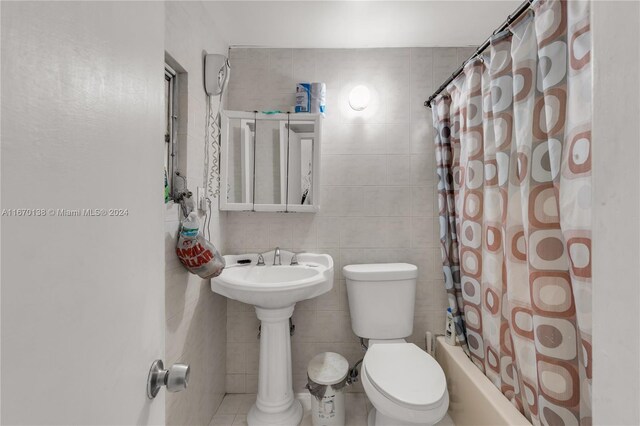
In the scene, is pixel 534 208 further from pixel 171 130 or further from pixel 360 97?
pixel 171 130

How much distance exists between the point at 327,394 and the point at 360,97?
167 cm

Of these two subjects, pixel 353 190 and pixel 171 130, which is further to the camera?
pixel 353 190

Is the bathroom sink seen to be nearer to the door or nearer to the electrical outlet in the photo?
the electrical outlet

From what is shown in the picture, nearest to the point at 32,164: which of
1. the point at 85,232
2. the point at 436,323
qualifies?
the point at 85,232

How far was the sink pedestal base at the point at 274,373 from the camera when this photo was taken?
156 centimetres

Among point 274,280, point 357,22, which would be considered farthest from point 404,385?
point 357,22

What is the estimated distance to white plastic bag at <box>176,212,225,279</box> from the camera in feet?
4.10

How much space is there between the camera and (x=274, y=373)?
5.18 feet

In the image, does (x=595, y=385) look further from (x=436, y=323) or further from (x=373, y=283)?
(x=436, y=323)

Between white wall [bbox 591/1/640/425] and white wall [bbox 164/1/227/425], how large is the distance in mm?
1240

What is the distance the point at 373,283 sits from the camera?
1.71 m

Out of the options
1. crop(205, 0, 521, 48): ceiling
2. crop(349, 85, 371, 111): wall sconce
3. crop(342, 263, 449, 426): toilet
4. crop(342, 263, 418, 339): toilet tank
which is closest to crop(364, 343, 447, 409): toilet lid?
crop(342, 263, 449, 426): toilet

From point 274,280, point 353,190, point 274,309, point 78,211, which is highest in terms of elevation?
point 353,190

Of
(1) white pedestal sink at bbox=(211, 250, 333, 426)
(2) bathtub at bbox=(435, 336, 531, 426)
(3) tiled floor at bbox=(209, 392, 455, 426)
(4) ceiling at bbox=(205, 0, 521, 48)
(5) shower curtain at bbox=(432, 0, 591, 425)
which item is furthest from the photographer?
(3) tiled floor at bbox=(209, 392, 455, 426)
